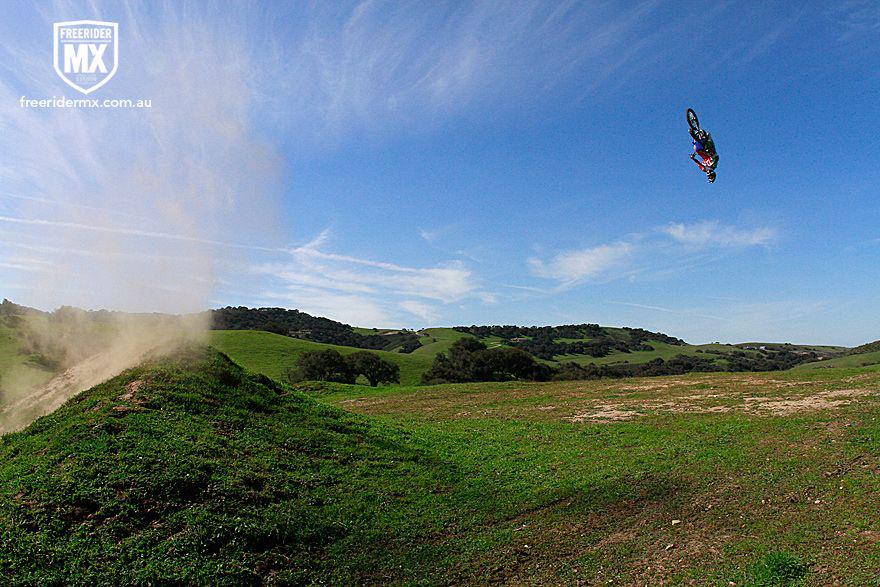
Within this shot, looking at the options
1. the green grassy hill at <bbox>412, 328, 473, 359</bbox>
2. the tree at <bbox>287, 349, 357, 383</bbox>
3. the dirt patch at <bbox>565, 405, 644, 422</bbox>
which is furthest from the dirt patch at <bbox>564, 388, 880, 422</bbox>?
the green grassy hill at <bbox>412, 328, 473, 359</bbox>

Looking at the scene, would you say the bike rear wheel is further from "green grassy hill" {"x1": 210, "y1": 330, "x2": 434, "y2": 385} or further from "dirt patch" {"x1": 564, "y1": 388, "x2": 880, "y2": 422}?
"green grassy hill" {"x1": 210, "y1": 330, "x2": 434, "y2": 385}

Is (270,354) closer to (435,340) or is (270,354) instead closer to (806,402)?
(806,402)

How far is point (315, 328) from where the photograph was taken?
17362 centimetres

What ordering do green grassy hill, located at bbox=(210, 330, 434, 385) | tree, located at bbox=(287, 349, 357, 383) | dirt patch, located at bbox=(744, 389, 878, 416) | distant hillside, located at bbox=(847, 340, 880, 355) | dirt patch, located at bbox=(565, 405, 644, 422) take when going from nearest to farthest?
dirt patch, located at bbox=(744, 389, 878, 416)
dirt patch, located at bbox=(565, 405, 644, 422)
tree, located at bbox=(287, 349, 357, 383)
green grassy hill, located at bbox=(210, 330, 434, 385)
distant hillside, located at bbox=(847, 340, 880, 355)

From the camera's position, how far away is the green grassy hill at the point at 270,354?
75.5 meters

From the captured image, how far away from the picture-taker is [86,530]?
978cm

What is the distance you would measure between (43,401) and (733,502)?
24.7 metres

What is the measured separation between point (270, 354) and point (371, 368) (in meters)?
20.4

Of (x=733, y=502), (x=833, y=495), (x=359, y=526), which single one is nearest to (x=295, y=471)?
(x=359, y=526)

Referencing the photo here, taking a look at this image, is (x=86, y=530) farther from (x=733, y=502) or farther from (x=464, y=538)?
(x=733, y=502)

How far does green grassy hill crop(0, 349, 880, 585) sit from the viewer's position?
9492 millimetres

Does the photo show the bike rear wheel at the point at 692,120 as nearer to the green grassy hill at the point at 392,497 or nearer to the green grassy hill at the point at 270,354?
the green grassy hill at the point at 392,497

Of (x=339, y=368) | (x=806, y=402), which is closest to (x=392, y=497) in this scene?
(x=806, y=402)

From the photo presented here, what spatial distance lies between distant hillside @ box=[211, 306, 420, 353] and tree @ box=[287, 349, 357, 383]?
212 feet
